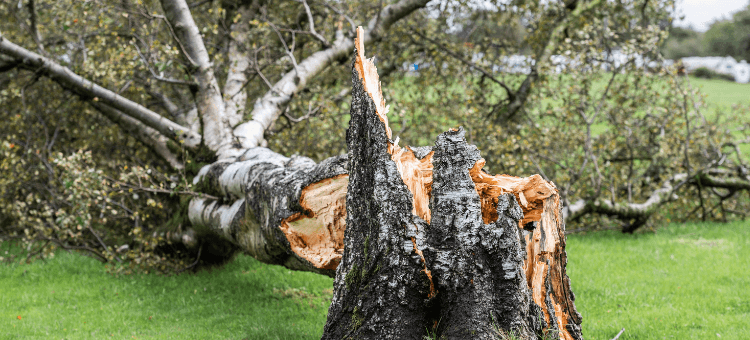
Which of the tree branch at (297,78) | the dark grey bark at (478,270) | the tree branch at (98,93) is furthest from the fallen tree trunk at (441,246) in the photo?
the tree branch at (98,93)

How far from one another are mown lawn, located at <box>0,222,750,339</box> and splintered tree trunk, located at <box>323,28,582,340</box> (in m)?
1.91

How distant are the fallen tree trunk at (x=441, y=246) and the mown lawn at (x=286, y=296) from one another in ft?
6.26

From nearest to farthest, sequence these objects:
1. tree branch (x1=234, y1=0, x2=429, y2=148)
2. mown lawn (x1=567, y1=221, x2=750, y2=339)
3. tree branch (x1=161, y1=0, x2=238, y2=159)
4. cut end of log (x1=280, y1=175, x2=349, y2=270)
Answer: cut end of log (x1=280, y1=175, x2=349, y2=270) → mown lawn (x1=567, y1=221, x2=750, y2=339) → tree branch (x1=161, y1=0, x2=238, y2=159) → tree branch (x1=234, y1=0, x2=429, y2=148)

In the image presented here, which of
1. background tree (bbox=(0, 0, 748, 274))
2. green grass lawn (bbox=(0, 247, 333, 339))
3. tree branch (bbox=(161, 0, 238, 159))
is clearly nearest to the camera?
green grass lawn (bbox=(0, 247, 333, 339))

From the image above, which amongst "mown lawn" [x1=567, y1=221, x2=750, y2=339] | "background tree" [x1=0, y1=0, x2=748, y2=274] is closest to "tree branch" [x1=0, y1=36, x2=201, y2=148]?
"background tree" [x1=0, y1=0, x2=748, y2=274]

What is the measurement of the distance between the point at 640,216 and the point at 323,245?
647 cm

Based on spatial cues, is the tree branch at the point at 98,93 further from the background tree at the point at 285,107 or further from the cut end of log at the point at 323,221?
the cut end of log at the point at 323,221

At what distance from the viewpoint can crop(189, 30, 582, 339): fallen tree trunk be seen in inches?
123

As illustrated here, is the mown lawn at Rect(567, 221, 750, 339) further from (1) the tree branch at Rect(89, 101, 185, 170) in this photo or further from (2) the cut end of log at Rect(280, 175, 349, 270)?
(1) the tree branch at Rect(89, 101, 185, 170)

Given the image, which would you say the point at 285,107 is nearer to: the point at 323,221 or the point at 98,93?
the point at 98,93

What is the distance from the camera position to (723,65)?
42.7m

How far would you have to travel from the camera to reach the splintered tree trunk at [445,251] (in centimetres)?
313

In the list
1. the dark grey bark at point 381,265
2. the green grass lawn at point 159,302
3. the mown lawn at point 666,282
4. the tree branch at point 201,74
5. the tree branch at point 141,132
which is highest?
the tree branch at point 201,74

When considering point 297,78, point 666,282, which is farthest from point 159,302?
point 666,282
